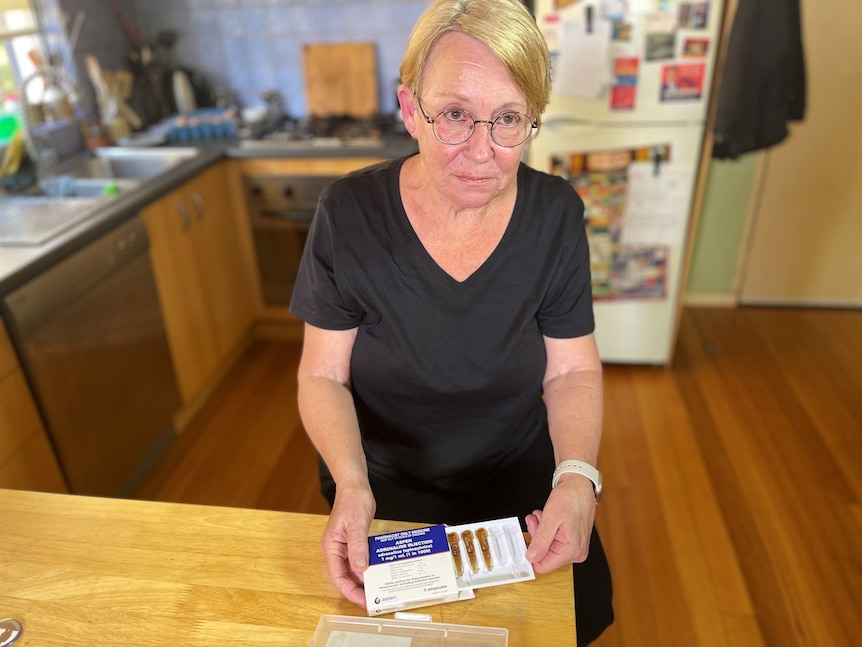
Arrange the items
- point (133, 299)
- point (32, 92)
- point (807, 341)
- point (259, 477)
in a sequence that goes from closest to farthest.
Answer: point (133, 299) → point (259, 477) → point (32, 92) → point (807, 341)

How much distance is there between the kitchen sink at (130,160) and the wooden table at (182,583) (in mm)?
1720

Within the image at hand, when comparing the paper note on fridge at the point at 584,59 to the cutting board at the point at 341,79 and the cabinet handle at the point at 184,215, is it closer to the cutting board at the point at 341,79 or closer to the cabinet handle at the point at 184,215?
the cutting board at the point at 341,79

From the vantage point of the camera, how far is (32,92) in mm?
2340

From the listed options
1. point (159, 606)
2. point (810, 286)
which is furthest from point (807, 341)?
point (159, 606)

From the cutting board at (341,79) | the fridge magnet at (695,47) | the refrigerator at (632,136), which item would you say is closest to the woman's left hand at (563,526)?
the refrigerator at (632,136)

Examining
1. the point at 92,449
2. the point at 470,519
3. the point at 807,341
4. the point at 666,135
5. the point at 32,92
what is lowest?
the point at 807,341

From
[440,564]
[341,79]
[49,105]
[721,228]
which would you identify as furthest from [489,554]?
[721,228]

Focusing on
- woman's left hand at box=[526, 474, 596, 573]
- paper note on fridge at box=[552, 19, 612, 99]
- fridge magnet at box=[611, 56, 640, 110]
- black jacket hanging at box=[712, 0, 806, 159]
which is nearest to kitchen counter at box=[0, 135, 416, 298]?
paper note on fridge at box=[552, 19, 612, 99]

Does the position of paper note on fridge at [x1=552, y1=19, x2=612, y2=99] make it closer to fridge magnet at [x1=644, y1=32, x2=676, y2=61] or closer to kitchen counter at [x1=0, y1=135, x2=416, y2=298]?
fridge magnet at [x1=644, y1=32, x2=676, y2=61]

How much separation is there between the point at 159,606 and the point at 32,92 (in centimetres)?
221

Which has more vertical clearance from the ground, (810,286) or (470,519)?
(470,519)

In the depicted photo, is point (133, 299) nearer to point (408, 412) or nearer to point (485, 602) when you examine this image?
point (408, 412)

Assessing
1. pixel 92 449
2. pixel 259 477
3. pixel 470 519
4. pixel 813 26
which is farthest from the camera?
pixel 813 26

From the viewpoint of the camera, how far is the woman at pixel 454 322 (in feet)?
3.06
